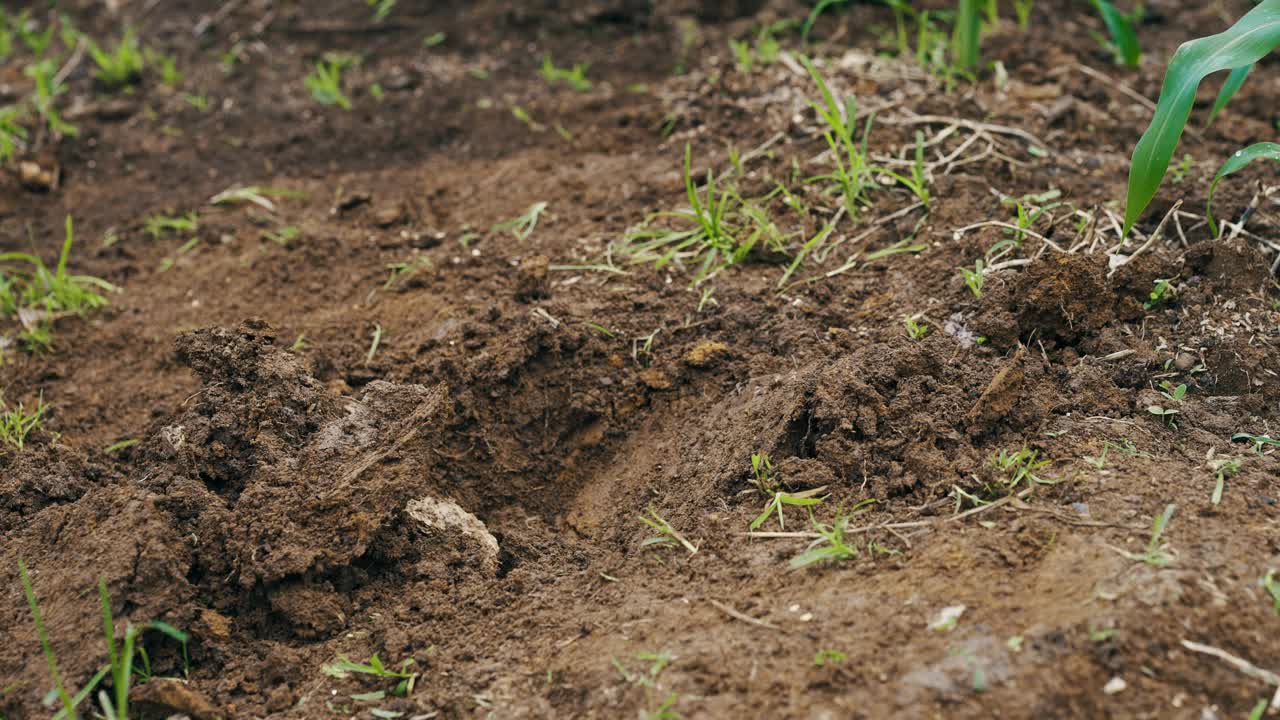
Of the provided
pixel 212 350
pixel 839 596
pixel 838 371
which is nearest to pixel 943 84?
Answer: pixel 838 371

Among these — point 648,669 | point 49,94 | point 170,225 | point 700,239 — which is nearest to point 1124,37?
point 700,239

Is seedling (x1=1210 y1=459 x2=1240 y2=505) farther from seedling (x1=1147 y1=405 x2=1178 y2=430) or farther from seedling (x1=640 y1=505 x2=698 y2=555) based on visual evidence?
seedling (x1=640 y1=505 x2=698 y2=555)

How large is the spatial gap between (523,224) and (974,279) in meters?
1.20

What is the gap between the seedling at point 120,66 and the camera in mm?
3740

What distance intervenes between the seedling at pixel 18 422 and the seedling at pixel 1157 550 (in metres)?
2.21

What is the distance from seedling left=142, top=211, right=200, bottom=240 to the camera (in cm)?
309

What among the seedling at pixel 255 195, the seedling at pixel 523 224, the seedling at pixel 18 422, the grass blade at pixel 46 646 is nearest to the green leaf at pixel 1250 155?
the seedling at pixel 523 224

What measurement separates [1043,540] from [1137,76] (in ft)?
6.83

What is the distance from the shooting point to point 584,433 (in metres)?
2.31

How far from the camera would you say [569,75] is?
3.52 metres

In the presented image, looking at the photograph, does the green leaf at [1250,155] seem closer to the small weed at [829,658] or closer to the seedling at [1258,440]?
the seedling at [1258,440]

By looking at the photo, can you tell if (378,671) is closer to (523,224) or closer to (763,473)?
(763,473)

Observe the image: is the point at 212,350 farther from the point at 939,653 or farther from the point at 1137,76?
the point at 1137,76

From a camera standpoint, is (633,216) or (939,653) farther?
(633,216)
